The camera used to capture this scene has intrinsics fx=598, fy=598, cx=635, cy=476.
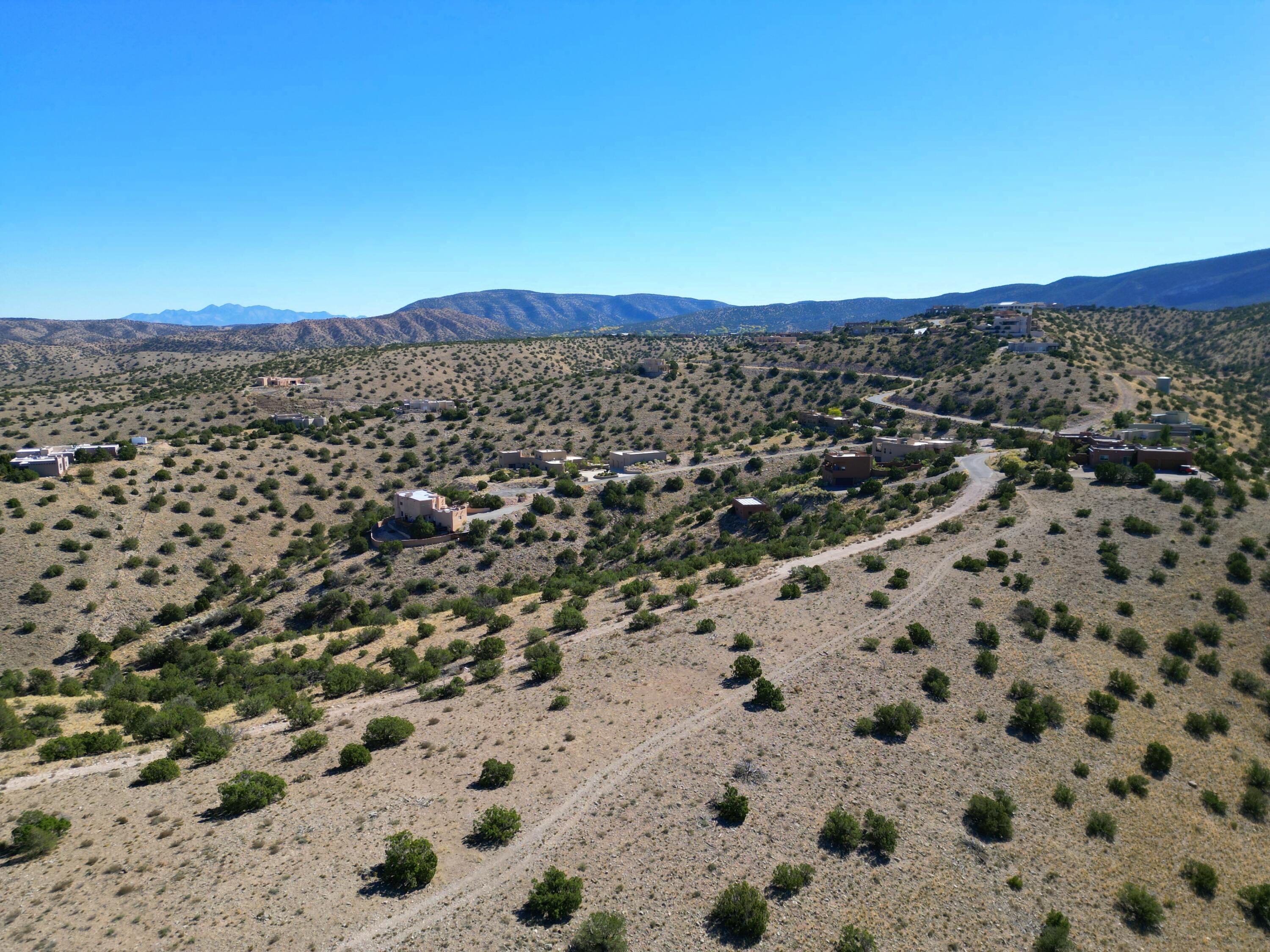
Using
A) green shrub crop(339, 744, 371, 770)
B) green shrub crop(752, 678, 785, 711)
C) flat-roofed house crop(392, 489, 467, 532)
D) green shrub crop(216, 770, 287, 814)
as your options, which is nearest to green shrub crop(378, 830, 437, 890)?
green shrub crop(216, 770, 287, 814)

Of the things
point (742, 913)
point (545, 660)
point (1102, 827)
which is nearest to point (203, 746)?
point (545, 660)

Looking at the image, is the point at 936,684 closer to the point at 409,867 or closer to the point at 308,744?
the point at 409,867

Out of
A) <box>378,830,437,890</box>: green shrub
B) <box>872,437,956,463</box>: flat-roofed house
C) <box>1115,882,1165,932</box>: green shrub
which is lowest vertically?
<box>1115,882,1165,932</box>: green shrub

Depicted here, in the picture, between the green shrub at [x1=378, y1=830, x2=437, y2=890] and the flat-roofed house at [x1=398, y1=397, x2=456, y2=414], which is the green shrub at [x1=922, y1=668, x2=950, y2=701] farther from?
the flat-roofed house at [x1=398, y1=397, x2=456, y2=414]

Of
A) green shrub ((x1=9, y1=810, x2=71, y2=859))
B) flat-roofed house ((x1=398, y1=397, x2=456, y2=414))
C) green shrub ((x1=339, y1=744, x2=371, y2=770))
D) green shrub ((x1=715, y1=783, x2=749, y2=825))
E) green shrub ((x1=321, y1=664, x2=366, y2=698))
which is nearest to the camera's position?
green shrub ((x1=9, y1=810, x2=71, y2=859))

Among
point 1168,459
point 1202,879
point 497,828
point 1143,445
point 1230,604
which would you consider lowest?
point 1202,879

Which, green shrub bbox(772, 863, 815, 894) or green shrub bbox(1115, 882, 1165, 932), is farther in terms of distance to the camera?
green shrub bbox(1115, 882, 1165, 932)

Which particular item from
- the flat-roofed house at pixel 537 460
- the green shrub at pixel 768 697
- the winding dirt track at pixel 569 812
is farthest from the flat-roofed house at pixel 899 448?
the green shrub at pixel 768 697
